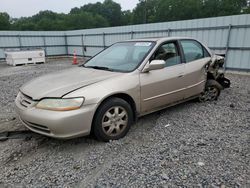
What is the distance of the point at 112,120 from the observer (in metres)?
2.96

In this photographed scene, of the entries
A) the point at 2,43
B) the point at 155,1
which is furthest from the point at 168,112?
the point at 155,1

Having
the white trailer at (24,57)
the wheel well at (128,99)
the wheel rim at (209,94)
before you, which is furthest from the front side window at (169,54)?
the white trailer at (24,57)

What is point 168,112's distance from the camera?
13.7 ft

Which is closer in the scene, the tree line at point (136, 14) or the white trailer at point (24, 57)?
the white trailer at point (24, 57)

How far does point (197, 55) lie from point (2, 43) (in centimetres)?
1543

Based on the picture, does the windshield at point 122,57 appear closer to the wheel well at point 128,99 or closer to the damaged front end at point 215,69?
the wheel well at point 128,99

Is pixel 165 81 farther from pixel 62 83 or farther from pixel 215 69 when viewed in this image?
pixel 215 69

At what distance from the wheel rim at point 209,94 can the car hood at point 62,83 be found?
8.19ft

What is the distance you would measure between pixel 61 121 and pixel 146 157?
117cm

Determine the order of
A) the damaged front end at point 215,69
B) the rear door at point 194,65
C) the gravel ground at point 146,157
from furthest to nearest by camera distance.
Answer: the damaged front end at point 215,69, the rear door at point 194,65, the gravel ground at point 146,157

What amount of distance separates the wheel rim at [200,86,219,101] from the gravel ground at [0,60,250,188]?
2.94ft

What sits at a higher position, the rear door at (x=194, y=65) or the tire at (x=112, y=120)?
the rear door at (x=194, y=65)

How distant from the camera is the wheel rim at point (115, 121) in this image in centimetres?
290

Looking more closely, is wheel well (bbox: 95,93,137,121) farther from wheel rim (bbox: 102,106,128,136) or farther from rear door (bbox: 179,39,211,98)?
rear door (bbox: 179,39,211,98)
